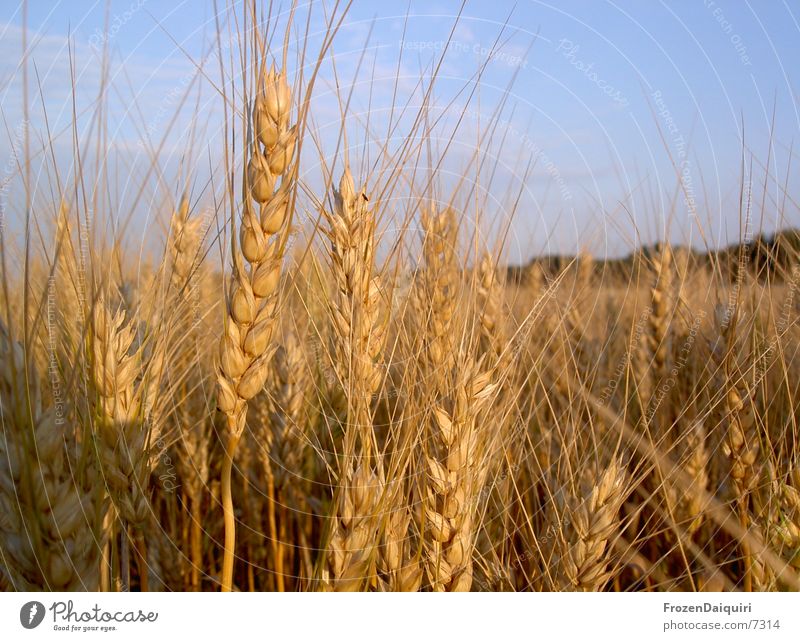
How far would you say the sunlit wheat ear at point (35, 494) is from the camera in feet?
3.22

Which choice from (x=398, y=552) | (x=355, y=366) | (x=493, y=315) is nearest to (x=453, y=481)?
(x=398, y=552)

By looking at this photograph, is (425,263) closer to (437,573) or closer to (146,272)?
(437,573)

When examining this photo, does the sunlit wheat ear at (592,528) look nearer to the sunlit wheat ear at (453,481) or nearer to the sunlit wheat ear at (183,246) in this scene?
Answer: the sunlit wheat ear at (453,481)

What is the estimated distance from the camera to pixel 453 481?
1.11 metres

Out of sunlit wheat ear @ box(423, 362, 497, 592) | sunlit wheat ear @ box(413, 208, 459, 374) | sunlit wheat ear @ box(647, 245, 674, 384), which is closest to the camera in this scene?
sunlit wheat ear @ box(423, 362, 497, 592)

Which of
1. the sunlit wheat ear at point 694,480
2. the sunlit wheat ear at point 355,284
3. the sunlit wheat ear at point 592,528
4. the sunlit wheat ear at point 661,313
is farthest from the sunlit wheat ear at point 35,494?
the sunlit wheat ear at point 661,313

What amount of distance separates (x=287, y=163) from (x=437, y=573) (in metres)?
0.81

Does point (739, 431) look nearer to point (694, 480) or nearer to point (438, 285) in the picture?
point (694, 480)

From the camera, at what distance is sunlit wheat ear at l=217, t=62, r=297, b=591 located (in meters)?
0.97

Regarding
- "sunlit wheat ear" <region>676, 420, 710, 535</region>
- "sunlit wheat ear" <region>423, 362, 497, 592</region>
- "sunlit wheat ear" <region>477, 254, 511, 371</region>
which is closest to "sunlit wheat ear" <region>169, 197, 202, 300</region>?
"sunlit wheat ear" <region>423, 362, 497, 592</region>

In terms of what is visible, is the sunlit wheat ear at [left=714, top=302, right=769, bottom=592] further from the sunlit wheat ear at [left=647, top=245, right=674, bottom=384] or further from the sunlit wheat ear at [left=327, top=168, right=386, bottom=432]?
the sunlit wheat ear at [left=327, top=168, right=386, bottom=432]

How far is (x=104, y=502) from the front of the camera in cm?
113
